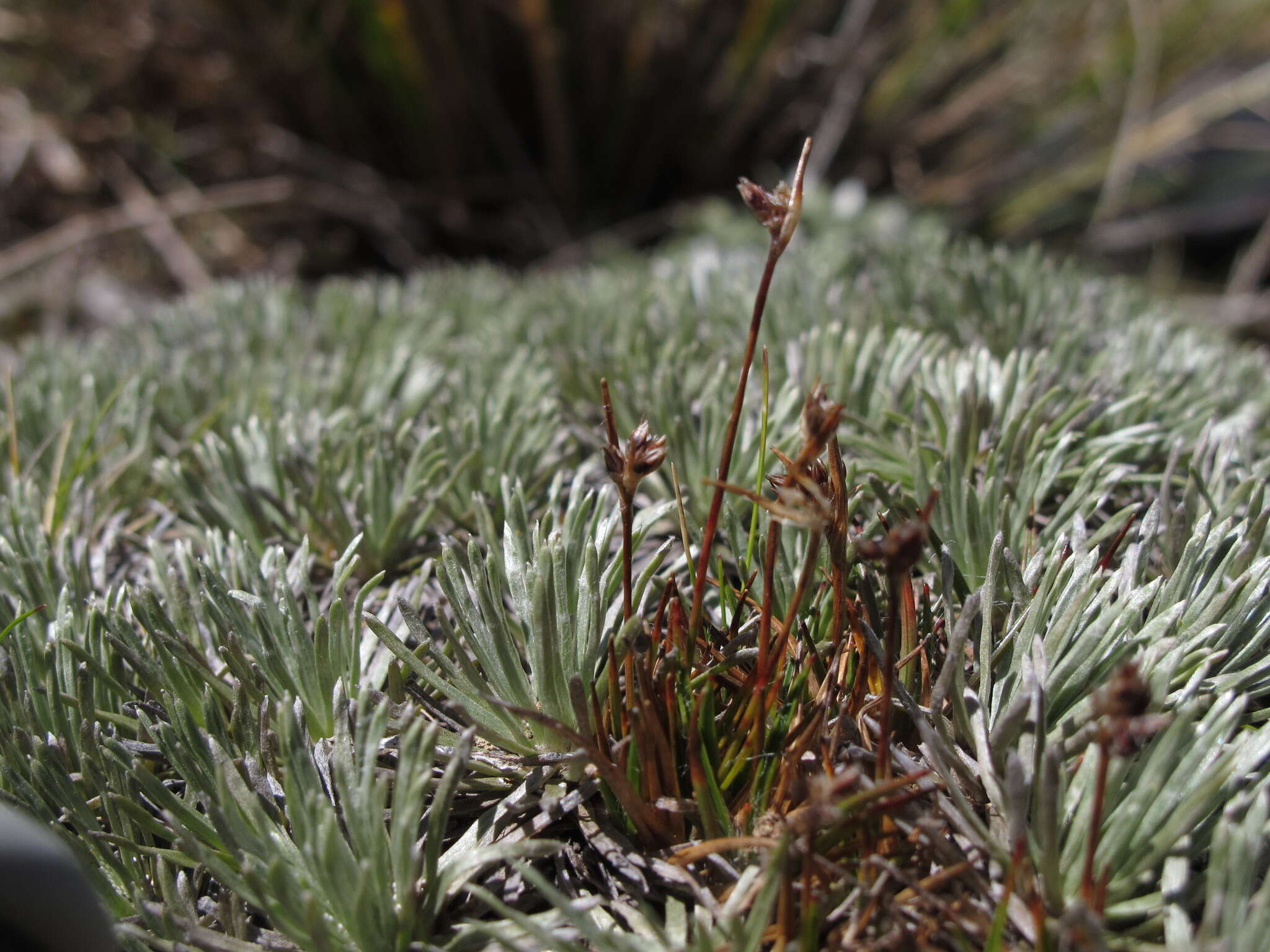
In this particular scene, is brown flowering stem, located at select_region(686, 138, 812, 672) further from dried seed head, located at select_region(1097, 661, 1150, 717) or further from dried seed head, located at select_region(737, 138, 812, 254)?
dried seed head, located at select_region(1097, 661, 1150, 717)

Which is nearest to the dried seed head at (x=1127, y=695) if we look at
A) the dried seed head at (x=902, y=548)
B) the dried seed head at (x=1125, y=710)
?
the dried seed head at (x=1125, y=710)

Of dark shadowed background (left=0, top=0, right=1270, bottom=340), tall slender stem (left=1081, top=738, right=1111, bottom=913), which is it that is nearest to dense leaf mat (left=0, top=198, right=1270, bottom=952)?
tall slender stem (left=1081, top=738, right=1111, bottom=913)

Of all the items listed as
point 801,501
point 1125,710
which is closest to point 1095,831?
point 1125,710

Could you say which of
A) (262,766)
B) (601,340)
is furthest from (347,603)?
(601,340)

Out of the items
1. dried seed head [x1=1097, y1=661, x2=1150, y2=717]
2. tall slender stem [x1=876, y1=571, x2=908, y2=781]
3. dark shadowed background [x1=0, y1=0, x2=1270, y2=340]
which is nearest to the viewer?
dried seed head [x1=1097, y1=661, x2=1150, y2=717]

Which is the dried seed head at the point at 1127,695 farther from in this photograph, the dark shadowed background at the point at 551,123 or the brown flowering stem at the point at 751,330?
the dark shadowed background at the point at 551,123

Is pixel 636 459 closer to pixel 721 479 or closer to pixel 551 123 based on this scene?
pixel 721 479
